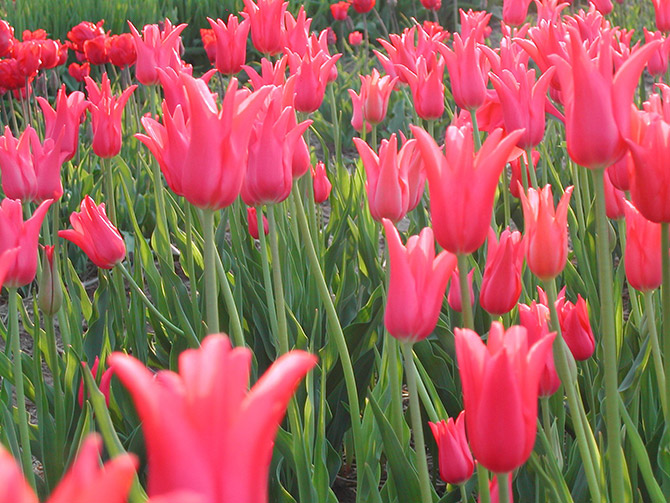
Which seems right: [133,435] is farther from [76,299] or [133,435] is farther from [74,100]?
[74,100]

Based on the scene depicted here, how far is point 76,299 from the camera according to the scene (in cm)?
204

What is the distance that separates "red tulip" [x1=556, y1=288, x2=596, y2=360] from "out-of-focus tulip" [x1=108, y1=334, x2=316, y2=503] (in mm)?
934

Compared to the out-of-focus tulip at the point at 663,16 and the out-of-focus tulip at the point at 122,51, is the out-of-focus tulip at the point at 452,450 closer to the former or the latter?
the out-of-focus tulip at the point at 663,16

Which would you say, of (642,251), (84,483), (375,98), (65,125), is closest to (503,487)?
(642,251)

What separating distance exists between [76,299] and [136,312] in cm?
28

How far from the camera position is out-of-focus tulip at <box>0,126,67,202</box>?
5.35ft

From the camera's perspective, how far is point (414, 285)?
971mm

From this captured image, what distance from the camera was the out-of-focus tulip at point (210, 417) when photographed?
0.38 meters

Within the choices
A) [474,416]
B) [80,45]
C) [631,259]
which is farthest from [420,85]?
[80,45]

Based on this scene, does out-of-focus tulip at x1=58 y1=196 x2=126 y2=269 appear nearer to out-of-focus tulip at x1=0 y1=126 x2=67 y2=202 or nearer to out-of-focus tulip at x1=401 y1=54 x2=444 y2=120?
out-of-focus tulip at x1=0 y1=126 x2=67 y2=202

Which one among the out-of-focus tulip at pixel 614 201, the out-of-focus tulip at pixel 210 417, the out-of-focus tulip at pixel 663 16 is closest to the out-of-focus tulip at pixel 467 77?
the out-of-focus tulip at pixel 614 201

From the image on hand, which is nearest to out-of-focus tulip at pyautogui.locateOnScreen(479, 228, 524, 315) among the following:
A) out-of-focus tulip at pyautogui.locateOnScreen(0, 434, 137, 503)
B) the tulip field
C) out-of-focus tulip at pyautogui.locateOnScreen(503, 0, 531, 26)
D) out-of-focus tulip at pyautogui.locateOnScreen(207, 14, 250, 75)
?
the tulip field

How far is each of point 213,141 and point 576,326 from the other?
0.61m

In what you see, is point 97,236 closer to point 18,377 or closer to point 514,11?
point 18,377
